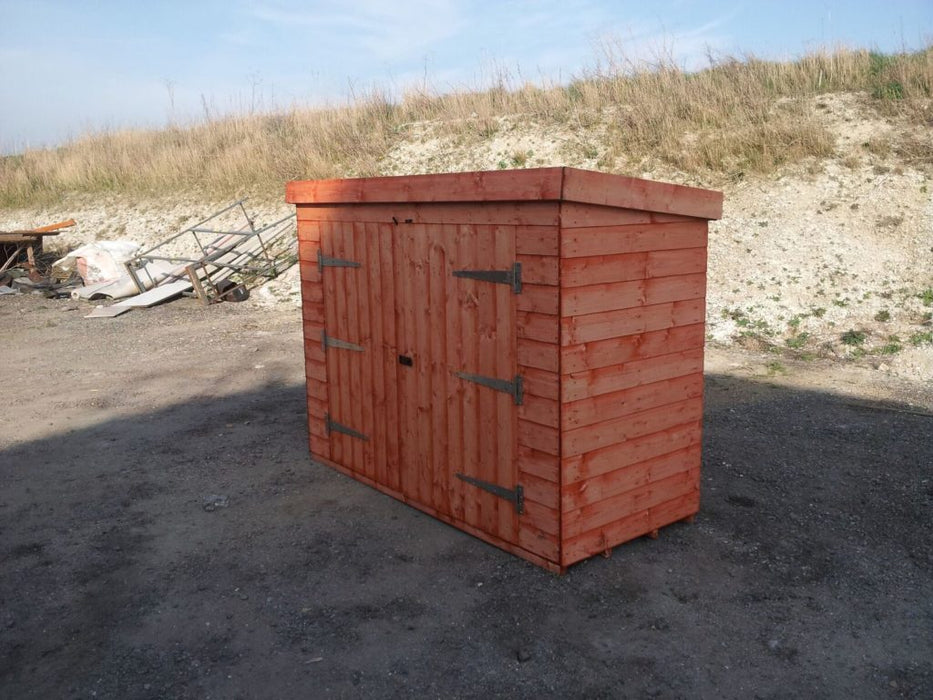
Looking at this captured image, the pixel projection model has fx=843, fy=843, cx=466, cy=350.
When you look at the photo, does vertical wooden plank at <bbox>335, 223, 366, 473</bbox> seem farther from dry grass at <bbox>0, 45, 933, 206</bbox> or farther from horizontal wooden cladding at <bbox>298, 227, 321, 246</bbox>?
dry grass at <bbox>0, 45, 933, 206</bbox>

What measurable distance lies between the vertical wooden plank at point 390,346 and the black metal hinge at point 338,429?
371 millimetres

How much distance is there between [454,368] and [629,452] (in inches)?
49.0

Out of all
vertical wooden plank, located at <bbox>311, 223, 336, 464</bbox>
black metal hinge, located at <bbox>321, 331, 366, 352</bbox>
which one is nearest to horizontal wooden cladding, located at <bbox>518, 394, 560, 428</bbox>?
black metal hinge, located at <bbox>321, 331, 366, 352</bbox>

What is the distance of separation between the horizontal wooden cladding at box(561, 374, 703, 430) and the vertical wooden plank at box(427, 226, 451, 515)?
1.06 meters

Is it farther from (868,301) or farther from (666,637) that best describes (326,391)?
(868,301)

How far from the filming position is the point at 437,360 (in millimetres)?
5672

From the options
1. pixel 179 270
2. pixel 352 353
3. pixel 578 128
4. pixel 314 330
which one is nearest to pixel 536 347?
pixel 352 353

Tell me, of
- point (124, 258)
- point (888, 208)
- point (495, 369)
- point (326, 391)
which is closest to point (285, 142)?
point (124, 258)

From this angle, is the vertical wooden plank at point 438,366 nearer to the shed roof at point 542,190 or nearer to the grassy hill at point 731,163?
the shed roof at point 542,190

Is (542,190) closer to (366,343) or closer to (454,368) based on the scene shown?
(454,368)

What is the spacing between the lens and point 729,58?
56.3 feet

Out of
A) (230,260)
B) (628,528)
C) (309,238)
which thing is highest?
(309,238)

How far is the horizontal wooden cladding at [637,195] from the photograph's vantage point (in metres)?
4.62

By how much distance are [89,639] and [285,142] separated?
1776cm
